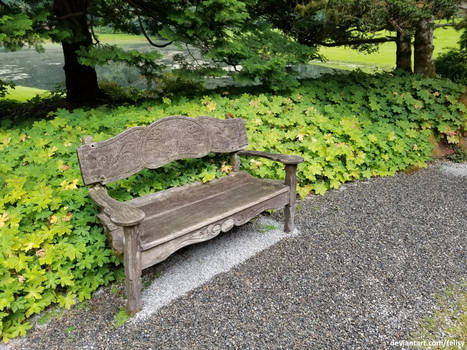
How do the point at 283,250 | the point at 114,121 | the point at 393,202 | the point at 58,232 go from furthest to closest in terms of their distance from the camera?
the point at 393,202, the point at 114,121, the point at 283,250, the point at 58,232

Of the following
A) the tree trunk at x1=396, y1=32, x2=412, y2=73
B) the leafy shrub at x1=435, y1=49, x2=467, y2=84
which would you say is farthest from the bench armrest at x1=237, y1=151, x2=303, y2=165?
the leafy shrub at x1=435, y1=49, x2=467, y2=84

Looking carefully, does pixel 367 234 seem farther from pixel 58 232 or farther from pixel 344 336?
pixel 58 232

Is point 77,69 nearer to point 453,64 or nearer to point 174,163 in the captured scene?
point 174,163

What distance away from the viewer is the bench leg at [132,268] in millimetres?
2133

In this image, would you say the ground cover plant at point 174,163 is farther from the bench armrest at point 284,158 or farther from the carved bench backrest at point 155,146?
the bench armrest at point 284,158

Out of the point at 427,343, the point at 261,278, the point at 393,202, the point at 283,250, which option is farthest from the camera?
the point at 393,202

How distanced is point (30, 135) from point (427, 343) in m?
3.84

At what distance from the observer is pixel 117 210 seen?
2.22 meters

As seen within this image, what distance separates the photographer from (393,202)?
4.21 metres

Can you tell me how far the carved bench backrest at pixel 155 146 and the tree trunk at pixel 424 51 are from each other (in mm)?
5202

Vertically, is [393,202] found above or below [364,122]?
below

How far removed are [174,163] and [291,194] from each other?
124 cm

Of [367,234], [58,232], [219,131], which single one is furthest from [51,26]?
[367,234]

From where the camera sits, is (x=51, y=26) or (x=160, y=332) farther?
(x=51, y=26)
